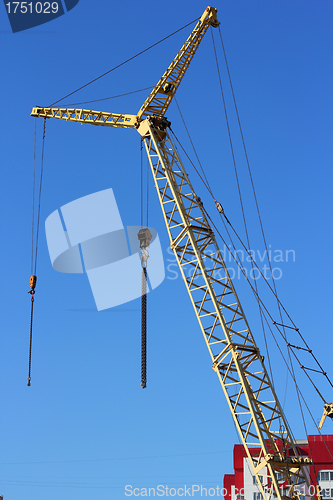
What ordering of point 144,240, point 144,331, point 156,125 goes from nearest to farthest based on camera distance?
1. point 144,331
2. point 156,125
3. point 144,240

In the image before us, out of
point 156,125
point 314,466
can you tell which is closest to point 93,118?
point 156,125

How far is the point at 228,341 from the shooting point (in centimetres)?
4072

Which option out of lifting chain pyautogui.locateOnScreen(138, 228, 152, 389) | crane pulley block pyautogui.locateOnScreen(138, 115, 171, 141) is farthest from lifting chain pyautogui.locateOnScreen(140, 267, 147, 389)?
crane pulley block pyautogui.locateOnScreen(138, 115, 171, 141)

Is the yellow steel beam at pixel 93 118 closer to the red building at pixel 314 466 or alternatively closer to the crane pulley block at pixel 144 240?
the crane pulley block at pixel 144 240

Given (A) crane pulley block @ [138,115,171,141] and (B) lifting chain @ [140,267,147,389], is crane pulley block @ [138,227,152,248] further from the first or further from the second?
(A) crane pulley block @ [138,115,171,141]

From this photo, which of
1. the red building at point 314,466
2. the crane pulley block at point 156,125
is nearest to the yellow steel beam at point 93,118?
the crane pulley block at point 156,125

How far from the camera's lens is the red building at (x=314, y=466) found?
7494 cm

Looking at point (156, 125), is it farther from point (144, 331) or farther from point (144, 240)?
point (144, 331)

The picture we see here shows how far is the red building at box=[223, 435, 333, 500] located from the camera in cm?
7494

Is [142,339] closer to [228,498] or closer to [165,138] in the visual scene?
[165,138]

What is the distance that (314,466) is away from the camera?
72875mm

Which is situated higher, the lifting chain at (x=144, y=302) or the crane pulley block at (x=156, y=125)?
the crane pulley block at (x=156, y=125)

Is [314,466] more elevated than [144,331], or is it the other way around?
[144,331]

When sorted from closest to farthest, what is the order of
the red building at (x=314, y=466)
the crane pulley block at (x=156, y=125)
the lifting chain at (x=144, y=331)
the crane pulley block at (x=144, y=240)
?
the lifting chain at (x=144, y=331)
the crane pulley block at (x=156, y=125)
the crane pulley block at (x=144, y=240)
the red building at (x=314, y=466)
